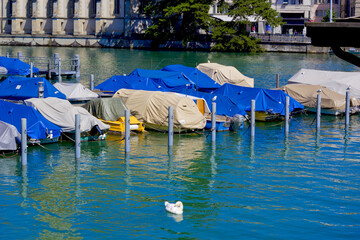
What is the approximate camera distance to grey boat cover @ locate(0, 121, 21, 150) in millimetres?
29827

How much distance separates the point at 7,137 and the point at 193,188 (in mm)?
9335

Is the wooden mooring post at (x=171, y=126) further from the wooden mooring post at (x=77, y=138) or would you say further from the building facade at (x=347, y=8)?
Result: the building facade at (x=347, y=8)

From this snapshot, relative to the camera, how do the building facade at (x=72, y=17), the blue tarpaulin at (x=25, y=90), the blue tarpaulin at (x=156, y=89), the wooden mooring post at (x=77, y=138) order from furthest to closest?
the building facade at (x=72, y=17)
the blue tarpaulin at (x=25, y=90)
the blue tarpaulin at (x=156, y=89)
the wooden mooring post at (x=77, y=138)

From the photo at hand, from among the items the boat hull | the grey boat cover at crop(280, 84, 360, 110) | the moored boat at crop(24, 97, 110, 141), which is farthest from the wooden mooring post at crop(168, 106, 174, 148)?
the grey boat cover at crop(280, 84, 360, 110)

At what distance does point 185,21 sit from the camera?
361ft

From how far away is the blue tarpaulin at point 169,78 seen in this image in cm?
4841

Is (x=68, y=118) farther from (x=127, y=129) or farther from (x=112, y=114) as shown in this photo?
(x=127, y=129)

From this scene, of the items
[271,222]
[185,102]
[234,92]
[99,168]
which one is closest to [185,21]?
[234,92]

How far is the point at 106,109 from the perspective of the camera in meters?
36.8

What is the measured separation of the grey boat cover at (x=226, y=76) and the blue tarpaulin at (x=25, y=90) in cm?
1633

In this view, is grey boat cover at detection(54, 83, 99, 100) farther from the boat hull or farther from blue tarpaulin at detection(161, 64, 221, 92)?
blue tarpaulin at detection(161, 64, 221, 92)

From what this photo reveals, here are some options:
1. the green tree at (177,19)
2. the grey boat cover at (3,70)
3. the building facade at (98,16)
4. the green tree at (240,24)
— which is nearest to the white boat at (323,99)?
the grey boat cover at (3,70)

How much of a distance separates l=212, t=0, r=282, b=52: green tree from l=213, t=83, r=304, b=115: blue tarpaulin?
2357 inches

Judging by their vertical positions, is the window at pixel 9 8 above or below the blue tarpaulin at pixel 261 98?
above
